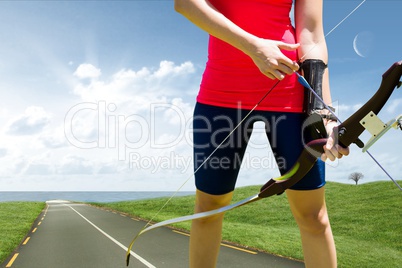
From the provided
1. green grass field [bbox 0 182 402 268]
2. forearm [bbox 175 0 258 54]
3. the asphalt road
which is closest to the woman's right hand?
forearm [bbox 175 0 258 54]

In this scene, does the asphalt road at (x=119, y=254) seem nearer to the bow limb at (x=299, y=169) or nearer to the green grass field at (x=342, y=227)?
the green grass field at (x=342, y=227)

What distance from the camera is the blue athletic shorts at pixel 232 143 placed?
6.25 ft

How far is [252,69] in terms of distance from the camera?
6.50 feet

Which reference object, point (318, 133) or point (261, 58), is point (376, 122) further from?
point (261, 58)

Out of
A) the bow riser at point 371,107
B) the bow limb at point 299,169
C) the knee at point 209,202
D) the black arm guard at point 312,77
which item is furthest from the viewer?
the knee at point 209,202

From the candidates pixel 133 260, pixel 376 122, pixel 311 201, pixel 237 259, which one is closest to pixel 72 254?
pixel 133 260

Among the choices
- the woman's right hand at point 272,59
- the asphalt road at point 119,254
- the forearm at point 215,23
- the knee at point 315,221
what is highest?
the forearm at point 215,23

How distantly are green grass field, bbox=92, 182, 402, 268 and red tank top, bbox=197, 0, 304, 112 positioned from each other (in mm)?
6458

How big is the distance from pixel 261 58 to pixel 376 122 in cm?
50

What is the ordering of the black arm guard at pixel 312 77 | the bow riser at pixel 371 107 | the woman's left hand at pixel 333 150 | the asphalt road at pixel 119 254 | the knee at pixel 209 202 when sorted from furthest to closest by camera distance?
1. the asphalt road at pixel 119 254
2. the knee at pixel 209 202
3. the black arm guard at pixel 312 77
4. the woman's left hand at pixel 333 150
5. the bow riser at pixel 371 107

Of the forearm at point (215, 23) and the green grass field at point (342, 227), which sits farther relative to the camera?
the green grass field at point (342, 227)

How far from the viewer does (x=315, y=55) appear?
1969mm

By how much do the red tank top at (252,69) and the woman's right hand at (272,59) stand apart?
390mm

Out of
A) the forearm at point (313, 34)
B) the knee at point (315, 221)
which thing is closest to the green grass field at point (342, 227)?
the knee at point (315, 221)
